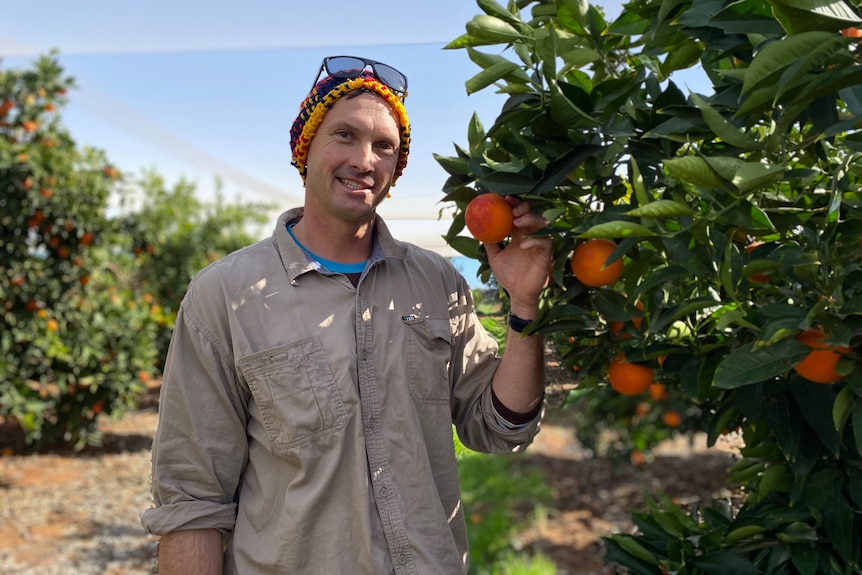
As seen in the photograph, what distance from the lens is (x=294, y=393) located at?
1.22 meters

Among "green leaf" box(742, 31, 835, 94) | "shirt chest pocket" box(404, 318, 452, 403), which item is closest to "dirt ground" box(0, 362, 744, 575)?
"shirt chest pocket" box(404, 318, 452, 403)

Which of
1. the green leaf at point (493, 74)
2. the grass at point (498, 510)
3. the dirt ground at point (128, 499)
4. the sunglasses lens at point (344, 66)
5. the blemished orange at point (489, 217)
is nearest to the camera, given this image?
the green leaf at point (493, 74)

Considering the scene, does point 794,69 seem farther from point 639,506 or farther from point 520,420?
point 639,506

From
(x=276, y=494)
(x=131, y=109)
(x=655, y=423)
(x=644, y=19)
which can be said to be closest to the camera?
(x=644, y=19)

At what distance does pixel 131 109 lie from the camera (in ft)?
20.8

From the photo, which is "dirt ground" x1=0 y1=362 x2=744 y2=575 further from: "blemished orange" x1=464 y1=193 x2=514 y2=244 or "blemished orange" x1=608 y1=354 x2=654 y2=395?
"blemished orange" x1=464 y1=193 x2=514 y2=244

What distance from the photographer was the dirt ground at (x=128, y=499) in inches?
151

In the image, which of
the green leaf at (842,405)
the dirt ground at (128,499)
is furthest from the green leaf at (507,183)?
the dirt ground at (128,499)

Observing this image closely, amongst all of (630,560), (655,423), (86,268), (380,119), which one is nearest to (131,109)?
(86,268)

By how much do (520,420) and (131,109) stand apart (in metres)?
5.90

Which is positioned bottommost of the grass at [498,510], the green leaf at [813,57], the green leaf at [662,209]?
the grass at [498,510]

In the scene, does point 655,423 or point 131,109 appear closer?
point 655,423

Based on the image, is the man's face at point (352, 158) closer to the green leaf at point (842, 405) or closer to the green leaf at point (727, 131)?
the green leaf at point (727, 131)

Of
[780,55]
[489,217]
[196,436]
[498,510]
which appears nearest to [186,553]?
[196,436]
